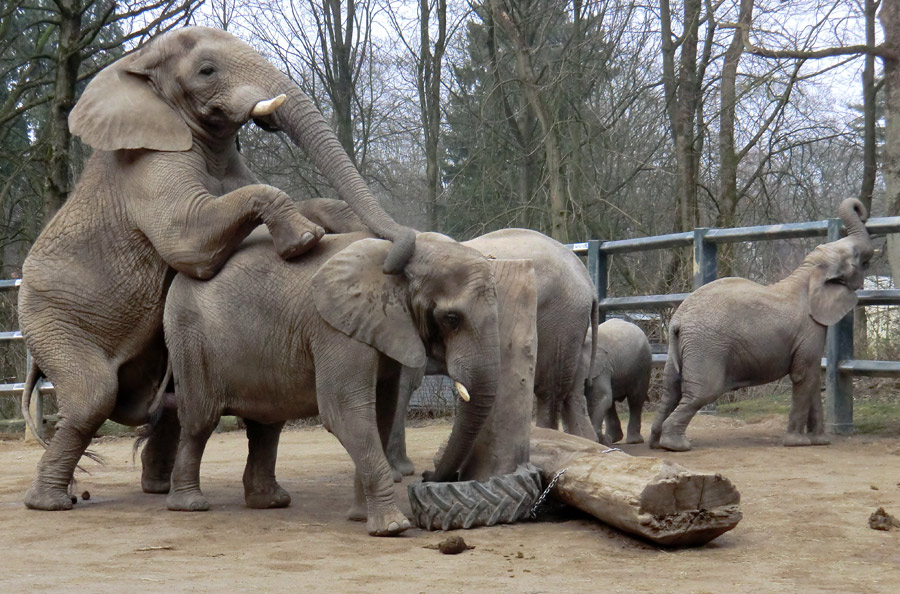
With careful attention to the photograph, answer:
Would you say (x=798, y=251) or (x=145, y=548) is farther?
(x=798, y=251)

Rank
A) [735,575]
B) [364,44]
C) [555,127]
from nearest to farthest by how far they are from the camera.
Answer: [735,575] < [555,127] < [364,44]

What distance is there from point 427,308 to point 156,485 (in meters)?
2.78

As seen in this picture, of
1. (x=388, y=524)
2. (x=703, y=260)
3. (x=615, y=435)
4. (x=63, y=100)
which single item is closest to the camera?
(x=388, y=524)

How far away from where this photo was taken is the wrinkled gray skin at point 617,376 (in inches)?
332

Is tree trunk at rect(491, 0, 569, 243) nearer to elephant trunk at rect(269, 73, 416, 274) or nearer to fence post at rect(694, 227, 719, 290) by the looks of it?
fence post at rect(694, 227, 719, 290)

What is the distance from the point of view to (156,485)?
6902mm

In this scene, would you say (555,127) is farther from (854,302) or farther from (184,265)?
(184,265)

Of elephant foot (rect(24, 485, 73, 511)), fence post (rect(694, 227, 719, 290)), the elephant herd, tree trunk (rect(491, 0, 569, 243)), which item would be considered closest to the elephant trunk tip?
the elephant herd

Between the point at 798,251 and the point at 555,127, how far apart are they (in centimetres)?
527

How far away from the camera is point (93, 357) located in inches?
244

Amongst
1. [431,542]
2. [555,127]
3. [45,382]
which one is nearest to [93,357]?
[431,542]

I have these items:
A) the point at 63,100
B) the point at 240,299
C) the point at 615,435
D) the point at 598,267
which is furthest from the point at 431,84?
the point at 240,299

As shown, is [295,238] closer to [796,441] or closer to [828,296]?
[796,441]

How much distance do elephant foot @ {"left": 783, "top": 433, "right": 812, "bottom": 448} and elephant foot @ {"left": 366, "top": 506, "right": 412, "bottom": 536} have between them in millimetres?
3854
